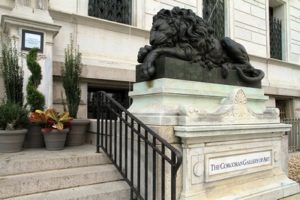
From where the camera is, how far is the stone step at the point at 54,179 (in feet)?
10.4

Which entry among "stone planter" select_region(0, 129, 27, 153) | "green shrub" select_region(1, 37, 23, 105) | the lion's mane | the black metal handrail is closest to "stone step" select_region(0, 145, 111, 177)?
"stone planter" select_region(0, 129, 27, 153)

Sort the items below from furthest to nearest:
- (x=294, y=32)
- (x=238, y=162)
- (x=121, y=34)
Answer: (x=294, y=32)
(x=121, y=34)
(x=238, y=162)

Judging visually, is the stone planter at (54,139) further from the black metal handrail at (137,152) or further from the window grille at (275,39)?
the window grille at (275,39)

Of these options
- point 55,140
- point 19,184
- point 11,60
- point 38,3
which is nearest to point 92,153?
point 55,140

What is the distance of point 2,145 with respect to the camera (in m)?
3.92

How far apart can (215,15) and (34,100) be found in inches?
290

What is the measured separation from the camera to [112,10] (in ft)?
24.3

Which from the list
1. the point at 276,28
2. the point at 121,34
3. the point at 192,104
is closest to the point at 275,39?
the point at 276,28

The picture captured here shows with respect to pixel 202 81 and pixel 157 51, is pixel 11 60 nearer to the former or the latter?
pixel 157 51

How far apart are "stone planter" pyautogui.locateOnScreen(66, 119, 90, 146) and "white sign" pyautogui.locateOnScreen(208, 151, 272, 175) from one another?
220 cm

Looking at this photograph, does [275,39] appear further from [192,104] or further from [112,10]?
[192,104]

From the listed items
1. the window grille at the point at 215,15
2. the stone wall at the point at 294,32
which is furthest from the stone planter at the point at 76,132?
the stone wall at the point at 294,32

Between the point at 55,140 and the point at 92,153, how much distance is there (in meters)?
0.60

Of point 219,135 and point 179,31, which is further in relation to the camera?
point 179,31
